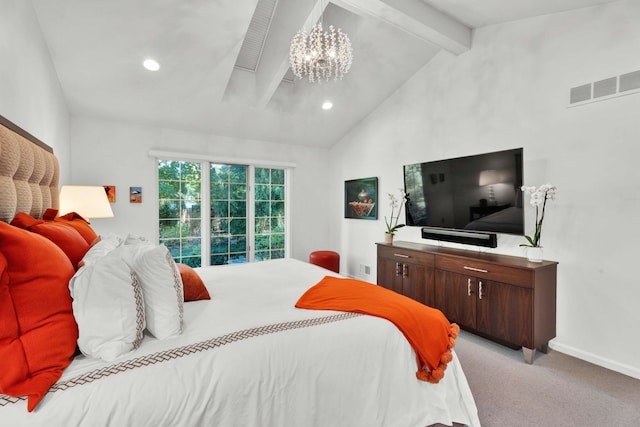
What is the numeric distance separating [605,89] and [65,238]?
3.78 meters

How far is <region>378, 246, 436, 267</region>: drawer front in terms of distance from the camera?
322cm

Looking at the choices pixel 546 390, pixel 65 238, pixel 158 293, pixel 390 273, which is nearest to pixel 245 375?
A: pixel 158 293

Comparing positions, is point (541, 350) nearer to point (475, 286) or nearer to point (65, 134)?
point (475, 286)

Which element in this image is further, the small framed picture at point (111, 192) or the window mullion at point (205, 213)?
the window mullion at point (205, 213)

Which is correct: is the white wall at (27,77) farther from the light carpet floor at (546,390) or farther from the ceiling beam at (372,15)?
the light carpet floor at (546,390)

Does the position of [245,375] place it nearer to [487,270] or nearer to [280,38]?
[487,270]

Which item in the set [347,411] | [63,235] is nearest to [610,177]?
[347,411]

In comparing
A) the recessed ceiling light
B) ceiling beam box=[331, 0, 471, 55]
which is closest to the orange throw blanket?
ceiling beam box=[331, 0, 471, 55]

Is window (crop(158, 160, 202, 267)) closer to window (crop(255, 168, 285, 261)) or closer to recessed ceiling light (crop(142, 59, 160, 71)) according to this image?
window (crop(255, 168, 285, 261))

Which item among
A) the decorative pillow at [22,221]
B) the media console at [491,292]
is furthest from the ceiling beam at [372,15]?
the decorative pillow at [22,221]

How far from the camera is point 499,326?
2.63 metres

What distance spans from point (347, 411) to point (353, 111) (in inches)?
161

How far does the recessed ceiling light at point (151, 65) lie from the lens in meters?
3.07

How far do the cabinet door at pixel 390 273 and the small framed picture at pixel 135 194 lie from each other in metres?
3.24
